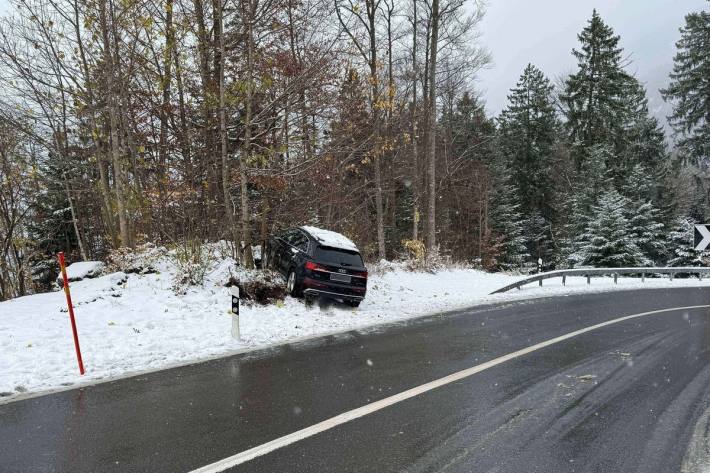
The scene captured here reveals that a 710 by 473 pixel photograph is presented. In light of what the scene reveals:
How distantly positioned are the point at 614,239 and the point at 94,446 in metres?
34.8

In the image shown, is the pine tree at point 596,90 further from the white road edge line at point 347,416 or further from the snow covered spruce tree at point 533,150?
the white road edge line at point 347,416

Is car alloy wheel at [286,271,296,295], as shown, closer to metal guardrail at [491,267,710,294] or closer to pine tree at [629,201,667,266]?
metal guardrail at [491,267,710,294]

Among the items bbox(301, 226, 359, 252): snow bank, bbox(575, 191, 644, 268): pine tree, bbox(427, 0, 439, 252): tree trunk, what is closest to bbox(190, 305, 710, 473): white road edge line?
bbox(301, 226, 359, 252): snow bank

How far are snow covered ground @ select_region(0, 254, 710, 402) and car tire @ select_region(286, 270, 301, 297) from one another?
0.76ft

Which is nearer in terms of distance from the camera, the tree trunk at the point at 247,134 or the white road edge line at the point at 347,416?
the white road edge line at the point at 347,416

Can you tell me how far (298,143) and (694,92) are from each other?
3890cm

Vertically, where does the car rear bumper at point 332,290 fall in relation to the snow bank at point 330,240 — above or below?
below

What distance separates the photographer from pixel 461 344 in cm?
888

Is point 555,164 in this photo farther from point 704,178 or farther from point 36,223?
point 36,223

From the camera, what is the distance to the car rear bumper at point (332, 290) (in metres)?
12.5

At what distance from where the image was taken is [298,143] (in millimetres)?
16000

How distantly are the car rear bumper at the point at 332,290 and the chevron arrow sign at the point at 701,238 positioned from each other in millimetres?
8846

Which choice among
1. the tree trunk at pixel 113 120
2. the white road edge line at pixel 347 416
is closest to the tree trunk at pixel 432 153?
the tree trunk at pixel 113 120

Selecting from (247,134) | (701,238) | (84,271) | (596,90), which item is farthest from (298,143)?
(596,90)
